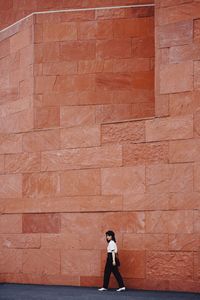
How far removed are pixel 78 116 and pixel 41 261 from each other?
3.74m

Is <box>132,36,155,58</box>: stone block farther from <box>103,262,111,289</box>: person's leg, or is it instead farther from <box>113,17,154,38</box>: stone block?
<box>103,262,111,289</box>: person's leg

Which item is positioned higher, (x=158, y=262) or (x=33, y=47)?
(x=33, y=47)

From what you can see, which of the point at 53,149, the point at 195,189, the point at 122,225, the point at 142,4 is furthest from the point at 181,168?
the point at 142,4

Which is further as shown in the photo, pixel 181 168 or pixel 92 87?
pixel 92 87

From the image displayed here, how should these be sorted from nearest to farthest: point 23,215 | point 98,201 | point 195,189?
point 195,189 → point 98,201 → point 23,215

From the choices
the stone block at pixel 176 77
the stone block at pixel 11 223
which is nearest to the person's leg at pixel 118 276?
the stone block at pixel 11 223

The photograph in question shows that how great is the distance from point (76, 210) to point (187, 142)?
10.6 ft

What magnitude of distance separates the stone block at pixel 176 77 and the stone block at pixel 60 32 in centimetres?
316

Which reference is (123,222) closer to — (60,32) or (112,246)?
(112,246)

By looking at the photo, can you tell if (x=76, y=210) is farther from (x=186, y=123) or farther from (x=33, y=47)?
(x=33, y=47)

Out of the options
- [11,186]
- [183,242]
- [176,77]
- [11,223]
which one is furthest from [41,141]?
[183,242]

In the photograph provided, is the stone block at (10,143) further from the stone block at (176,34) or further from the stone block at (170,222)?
the stone block at (176,34)

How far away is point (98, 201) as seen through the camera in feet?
55.4

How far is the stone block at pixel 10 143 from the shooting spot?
18406 millimetres
